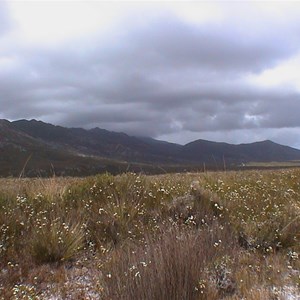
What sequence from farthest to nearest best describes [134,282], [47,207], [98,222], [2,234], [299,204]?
[299,204]
[47,207]
[98,222]
[2,234]
[134,282]

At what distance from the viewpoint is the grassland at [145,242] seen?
13.6 ft

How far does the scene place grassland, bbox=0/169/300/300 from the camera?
4.16 meters

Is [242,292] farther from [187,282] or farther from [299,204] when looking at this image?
[299,204]

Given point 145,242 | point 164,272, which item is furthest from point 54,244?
point 164,272

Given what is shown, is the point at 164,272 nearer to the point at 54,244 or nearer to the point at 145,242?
the point at 145,242

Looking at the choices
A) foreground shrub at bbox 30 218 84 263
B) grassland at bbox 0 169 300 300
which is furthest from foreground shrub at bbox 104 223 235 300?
foreground shrub at bbox 30 218 84 263

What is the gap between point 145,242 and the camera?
5051mm

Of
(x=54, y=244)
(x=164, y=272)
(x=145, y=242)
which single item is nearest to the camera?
(x=164, y=272)

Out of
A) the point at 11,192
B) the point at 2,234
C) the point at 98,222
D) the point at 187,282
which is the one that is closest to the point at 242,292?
the point at 187,282

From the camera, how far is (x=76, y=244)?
579cm

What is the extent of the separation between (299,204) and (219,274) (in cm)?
395

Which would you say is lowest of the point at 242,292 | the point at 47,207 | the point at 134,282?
the point at 242,292

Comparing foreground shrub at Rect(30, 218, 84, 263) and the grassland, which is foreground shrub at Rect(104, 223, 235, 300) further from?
foreground shrub at Rect(30, 218, 84, 263)

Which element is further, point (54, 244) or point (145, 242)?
point (54, 244)
